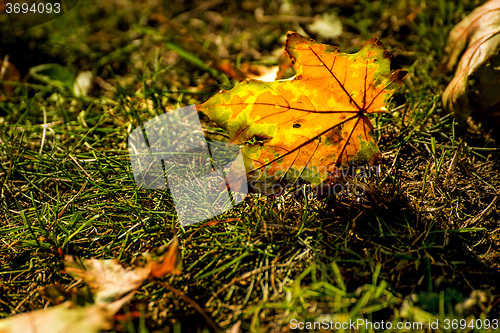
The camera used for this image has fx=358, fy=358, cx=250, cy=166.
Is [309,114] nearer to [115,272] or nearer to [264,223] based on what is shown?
[264,223]

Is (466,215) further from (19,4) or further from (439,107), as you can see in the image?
(19,4)

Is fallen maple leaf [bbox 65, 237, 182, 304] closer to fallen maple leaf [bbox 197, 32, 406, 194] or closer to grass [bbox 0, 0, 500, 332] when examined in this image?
grass [bbox 0, 0, 500, 332]

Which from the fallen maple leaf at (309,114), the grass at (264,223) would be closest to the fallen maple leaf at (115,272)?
the grass at (264,223)

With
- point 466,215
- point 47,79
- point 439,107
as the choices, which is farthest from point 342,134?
point 47,79

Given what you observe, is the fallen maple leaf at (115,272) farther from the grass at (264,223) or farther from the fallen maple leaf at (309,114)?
the fallen maple leaf at (309,114)

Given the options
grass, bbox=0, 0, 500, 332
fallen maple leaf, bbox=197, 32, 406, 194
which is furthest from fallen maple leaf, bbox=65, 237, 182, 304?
fallen maple leaf, bbox=197, 32, 406, 194

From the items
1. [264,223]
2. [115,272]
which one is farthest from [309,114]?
[115,272]
